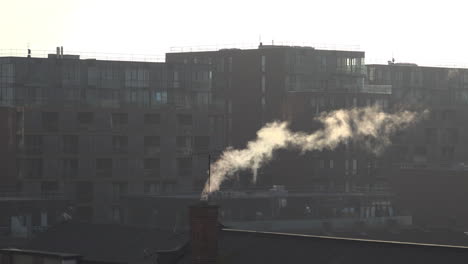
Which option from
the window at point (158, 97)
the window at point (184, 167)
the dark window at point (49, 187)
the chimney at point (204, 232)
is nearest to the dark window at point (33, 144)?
the dark window at point (49, 187)

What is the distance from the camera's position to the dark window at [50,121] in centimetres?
14462

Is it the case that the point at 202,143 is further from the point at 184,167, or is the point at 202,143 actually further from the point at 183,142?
the point at 184,167

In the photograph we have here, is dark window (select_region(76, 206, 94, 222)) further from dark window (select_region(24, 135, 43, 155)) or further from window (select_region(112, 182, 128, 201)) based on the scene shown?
dark window (select_region(24, 135, 43, 155))

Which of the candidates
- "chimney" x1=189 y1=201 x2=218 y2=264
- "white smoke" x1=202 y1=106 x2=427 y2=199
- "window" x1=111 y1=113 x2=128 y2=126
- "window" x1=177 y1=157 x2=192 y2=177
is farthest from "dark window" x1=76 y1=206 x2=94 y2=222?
"chimney" x1=189 y1=201 x2=218 y2=264

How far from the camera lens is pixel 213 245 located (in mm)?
55000

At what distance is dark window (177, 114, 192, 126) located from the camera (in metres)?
156

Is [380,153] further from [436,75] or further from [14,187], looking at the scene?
[14,187]

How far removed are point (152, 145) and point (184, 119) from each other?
6.34 meters

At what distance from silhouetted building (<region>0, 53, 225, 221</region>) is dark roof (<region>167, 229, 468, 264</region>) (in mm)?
87130

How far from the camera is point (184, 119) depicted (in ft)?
515

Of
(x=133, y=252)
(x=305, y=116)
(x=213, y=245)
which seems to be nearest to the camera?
(x=213, y=245)

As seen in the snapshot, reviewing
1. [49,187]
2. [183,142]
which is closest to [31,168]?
[49,187]

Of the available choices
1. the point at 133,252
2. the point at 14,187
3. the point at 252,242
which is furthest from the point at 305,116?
the point at 252,242

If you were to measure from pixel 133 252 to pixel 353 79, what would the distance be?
10022cm
